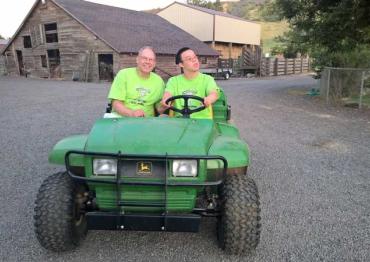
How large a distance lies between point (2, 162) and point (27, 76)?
3121 cm

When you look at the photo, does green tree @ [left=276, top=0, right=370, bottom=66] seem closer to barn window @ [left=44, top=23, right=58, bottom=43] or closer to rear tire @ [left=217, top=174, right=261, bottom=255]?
rear tire @ [left=217, top=174, right=261, bottom=255]

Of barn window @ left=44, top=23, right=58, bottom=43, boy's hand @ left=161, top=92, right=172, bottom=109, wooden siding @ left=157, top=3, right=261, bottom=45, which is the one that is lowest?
boy's hand @ left=161, top=92, right=172, bottom=109

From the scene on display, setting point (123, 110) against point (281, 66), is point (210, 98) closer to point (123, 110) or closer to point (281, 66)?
point (123, 110)

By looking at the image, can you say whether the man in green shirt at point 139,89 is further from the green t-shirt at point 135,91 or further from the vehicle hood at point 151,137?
the vehicle hood at point 151,137

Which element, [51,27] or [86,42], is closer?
[86,42]

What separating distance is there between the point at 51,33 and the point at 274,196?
104 ft

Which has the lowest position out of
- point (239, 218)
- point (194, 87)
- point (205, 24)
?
point (239, 218)

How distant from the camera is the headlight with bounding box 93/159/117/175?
3119 mm

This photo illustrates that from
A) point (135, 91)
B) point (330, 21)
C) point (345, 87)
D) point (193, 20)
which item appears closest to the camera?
point (135, 91)

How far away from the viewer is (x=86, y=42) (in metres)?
28.8

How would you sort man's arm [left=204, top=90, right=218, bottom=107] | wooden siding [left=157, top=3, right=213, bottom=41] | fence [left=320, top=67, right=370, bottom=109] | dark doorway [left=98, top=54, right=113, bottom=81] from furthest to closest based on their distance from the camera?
wooden siding [left=157, top=3, right=213, bottom=41] < dark doorway [left=98, top=54, right=113, bottom=81] < fence [left=320, top=67, right=370, bottom=109] < man's arm [left=204, top=90, right=218, bottom=107]

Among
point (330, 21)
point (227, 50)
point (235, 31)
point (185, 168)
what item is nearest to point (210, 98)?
point (185, 168)

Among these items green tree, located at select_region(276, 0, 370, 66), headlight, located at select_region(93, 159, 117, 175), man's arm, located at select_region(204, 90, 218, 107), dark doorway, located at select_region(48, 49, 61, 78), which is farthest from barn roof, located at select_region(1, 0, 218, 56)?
headlight, located at select_region(93, 159, 117, 175)

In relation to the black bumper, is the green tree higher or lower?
higher
